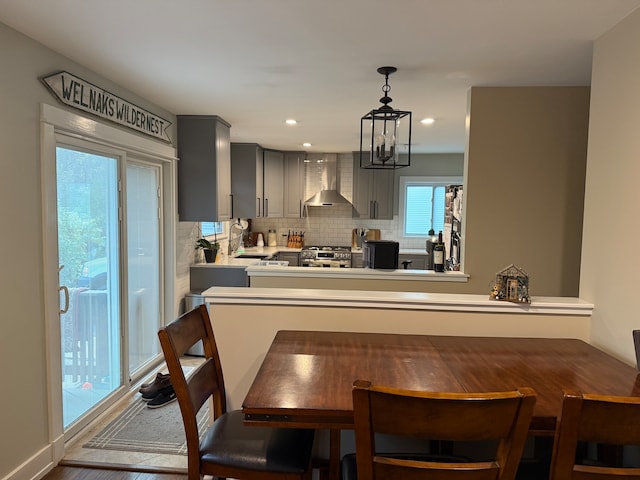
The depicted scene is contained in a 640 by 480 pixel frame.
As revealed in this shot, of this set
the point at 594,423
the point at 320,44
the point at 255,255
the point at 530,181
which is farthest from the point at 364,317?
the point at 255,255

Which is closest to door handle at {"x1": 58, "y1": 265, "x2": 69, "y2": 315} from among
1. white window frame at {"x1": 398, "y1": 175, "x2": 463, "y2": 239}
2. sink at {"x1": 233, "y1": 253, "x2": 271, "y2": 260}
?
sink at {"x1": 233, "y1": 253, "x2": 271, "y2": 260}

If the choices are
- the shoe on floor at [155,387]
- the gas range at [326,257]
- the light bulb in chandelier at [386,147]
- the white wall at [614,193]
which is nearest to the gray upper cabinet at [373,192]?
the gas range at [326,257]

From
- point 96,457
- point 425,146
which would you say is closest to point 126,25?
point 96,457

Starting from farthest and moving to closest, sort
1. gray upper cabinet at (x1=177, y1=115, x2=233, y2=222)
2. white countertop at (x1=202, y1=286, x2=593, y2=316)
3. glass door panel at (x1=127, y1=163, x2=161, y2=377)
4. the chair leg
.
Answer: gray upper cabinet at (x1=177, y1=115, x2=233, y2=222) → glass door panel at (x1=127, y1=163, x2=161, y2=377) → white countertop at (x1=202, y1=286, x2=593, y2=316) → the chair leg

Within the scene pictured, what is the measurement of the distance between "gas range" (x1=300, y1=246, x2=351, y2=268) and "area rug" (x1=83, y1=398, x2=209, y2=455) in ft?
11.3

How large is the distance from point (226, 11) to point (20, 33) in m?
1.10

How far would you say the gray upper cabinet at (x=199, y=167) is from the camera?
4090 mm

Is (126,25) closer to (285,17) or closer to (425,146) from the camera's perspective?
(285,17)

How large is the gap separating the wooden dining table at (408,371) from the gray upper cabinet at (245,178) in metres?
3.98

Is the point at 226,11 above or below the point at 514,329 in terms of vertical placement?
above

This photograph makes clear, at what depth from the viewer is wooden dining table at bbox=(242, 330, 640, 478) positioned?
1.26m

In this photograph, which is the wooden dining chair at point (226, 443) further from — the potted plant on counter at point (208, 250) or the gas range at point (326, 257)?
the gas range at point (326, 257)

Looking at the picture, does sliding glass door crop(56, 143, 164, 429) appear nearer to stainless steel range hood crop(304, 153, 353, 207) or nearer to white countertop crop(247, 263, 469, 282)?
white countertop crop(247, 263, 469, 282)

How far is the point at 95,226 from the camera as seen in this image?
295cm
